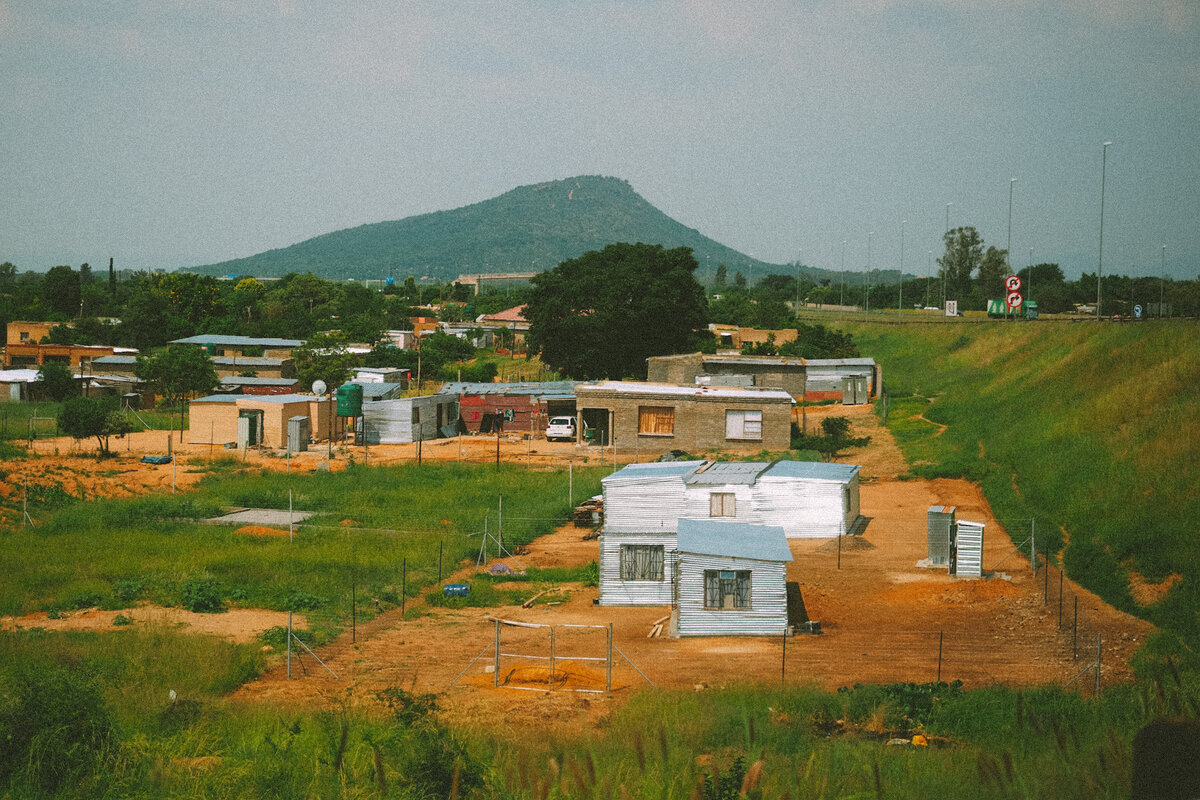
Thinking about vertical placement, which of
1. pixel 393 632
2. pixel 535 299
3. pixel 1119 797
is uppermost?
pixel 535 299

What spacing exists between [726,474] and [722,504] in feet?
4.82

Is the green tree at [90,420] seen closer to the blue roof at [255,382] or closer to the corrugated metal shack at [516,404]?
the corrugated metal shack at [516,404]

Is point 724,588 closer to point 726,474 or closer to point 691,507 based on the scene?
point 691,507

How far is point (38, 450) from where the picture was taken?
131 feet

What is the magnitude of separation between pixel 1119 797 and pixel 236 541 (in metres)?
23.8

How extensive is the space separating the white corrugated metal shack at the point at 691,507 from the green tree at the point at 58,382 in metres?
41.8

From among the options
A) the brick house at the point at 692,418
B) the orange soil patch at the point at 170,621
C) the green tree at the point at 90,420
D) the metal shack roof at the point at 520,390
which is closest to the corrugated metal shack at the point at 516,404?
the metal shack roof at the point at 520,390

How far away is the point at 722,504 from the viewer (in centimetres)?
2766

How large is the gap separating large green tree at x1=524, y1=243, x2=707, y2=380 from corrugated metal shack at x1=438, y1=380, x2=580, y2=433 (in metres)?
10.2

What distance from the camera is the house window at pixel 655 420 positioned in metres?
44.5

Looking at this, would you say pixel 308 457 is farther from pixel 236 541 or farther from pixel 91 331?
pixel 91 331

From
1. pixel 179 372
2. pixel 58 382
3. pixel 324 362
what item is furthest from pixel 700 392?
pixel 58 382

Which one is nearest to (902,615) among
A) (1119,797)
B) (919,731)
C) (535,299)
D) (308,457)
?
(919,731)

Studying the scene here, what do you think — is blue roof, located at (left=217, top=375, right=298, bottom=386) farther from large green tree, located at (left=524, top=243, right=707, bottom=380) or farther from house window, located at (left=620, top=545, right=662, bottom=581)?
house window, located at (left=620, top=545, right=662, bottom=581)
